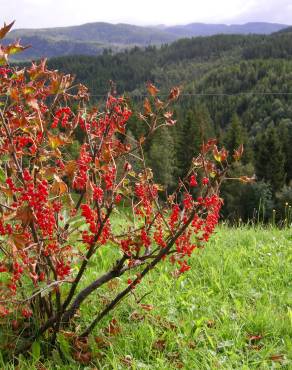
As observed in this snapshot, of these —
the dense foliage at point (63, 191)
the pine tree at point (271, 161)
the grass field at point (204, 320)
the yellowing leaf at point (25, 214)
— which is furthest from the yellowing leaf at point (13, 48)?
the pine tree at point (271, 161)

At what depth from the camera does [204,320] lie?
4207mm

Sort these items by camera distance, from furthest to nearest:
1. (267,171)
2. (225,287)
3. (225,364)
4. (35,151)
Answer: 1. (267,171)
2. (225,287)
3. (225,364)
4. (35,151)

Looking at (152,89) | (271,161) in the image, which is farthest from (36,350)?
(271,161)

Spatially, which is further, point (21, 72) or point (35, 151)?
point (35, 151)

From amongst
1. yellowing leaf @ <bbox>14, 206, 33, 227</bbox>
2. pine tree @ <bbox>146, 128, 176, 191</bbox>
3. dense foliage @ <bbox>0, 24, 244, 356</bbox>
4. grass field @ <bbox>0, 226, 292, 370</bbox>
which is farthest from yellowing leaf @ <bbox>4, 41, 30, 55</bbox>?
pine tree @ <bbox>146, 128, 176, 191</bbox>

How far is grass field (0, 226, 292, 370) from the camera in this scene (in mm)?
3660

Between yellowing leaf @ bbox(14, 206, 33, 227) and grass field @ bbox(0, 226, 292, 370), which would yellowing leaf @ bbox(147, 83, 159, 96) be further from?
grass field @ bbox(0, 226, 292, 370)

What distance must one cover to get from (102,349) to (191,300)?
1.22 meters

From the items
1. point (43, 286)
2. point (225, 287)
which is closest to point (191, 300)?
point (225, 287)

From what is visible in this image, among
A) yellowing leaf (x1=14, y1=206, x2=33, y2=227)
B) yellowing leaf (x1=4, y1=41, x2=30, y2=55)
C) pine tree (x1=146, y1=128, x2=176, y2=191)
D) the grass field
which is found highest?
yellowing leaf (x1=4, y1=41, x2=30, y2=55)

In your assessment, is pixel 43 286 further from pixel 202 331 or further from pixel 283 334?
pixel 283 334

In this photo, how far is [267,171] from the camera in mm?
65562

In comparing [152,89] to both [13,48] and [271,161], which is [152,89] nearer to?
[13,48]

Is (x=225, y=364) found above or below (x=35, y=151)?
below
